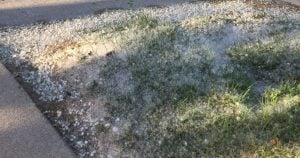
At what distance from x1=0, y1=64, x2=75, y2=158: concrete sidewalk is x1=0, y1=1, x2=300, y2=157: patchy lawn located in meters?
0.14

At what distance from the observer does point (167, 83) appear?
4.45 m

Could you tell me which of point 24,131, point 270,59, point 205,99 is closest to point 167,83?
point 205,99

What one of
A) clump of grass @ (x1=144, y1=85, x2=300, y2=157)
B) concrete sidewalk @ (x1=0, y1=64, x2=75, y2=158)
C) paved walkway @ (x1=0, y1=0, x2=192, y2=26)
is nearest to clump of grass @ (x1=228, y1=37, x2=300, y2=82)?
clump of grass @ (x1=144, y1=85, x2=300, y2=157)

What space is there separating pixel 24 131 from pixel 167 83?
143 cm

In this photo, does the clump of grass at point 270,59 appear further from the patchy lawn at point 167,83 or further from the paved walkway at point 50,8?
the paved walkway at point 50,8

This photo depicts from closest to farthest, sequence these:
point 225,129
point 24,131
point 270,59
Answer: point 225,129 → point 24,131 → point 270,59

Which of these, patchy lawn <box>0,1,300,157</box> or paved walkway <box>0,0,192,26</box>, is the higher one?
paved walkway <box>0,0,192,26</box>

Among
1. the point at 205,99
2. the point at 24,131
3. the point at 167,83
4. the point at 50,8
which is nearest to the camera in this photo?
the point at 24,131

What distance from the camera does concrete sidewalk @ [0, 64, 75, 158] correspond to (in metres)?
3.73

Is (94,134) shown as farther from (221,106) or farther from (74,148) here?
(221,106)

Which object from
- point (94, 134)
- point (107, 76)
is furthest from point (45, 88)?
point (94, 134)

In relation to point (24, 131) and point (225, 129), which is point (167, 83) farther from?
point (24, 131)

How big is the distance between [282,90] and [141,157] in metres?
1.62

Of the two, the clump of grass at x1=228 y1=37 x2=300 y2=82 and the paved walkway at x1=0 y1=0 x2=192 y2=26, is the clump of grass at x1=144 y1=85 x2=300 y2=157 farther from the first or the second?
the paved walkway at x1=0 y1=0 x2=192 y2=26
